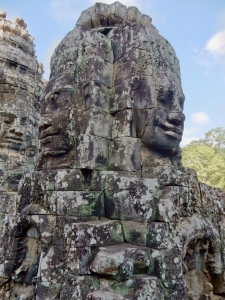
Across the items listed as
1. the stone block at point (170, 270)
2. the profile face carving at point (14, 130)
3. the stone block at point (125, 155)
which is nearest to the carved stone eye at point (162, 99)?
the stone block at point (125, 155)

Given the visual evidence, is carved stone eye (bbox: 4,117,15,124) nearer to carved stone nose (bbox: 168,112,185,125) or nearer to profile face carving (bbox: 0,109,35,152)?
profile face carving (bbox: 0,109,35,152)

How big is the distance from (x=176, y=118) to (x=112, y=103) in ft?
2.65

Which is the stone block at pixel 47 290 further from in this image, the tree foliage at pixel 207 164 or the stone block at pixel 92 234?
the tree foliage at pixel 207 164

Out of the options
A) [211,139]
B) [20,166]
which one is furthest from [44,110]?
[211,139]

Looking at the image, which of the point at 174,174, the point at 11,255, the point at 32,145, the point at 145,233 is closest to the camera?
the point at 145,233

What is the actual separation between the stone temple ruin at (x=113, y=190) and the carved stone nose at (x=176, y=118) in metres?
0.02

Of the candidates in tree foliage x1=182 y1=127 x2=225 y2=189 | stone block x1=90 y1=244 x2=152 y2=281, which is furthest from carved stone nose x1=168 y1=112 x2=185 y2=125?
tree foliage x1=182 y1=127 x2=225 y2=189

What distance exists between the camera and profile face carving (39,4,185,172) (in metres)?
3.28

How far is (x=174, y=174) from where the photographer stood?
3.08m

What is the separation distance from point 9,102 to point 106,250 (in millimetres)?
5008

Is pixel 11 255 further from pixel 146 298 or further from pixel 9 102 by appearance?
pixel 9 102

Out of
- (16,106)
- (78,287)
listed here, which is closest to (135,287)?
(78,287)

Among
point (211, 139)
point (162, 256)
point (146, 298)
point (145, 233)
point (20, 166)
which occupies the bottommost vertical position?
point (146, 298)

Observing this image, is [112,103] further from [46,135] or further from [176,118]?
[46,135]
